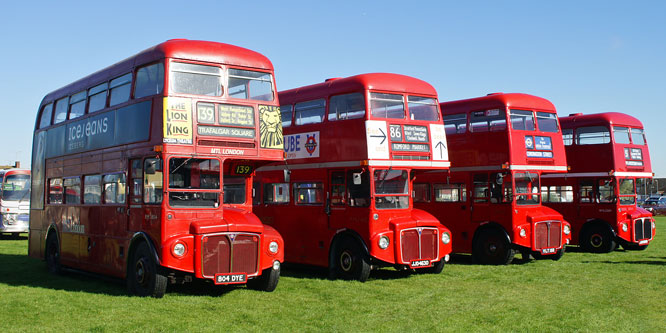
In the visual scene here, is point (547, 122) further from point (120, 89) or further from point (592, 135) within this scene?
point (120, 89)

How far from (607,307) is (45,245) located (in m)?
12.0

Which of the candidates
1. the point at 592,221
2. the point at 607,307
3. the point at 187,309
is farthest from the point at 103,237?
the point at 592,221

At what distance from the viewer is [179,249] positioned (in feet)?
36.4

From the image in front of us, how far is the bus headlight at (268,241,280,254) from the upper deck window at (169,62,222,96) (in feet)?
8.68

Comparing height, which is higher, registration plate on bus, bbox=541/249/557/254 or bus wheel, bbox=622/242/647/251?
registration plate on bus, bbox=541/249/557/254

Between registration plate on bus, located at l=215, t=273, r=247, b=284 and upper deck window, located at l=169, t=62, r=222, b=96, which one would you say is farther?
upper deck window, located at l=169, t=62, r=222, b=96

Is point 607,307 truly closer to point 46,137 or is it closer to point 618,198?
point 618,198

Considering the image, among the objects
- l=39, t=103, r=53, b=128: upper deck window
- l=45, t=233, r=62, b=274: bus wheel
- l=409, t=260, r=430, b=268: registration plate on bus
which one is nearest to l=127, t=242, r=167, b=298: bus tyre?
l=45, t=233, r=62, b=274: bus wheel

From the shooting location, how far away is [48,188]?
16.4 m

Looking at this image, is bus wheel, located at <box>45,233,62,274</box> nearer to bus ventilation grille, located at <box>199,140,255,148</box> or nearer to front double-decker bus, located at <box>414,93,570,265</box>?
bus ventilation grille, located at <box>199,140,255,148</box>

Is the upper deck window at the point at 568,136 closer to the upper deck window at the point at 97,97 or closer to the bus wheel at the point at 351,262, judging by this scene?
the bus wheel at the point at 351,262

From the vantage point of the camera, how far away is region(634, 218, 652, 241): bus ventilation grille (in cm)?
2078

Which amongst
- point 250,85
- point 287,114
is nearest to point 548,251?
point 287,114

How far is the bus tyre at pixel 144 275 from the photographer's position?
1120cm
